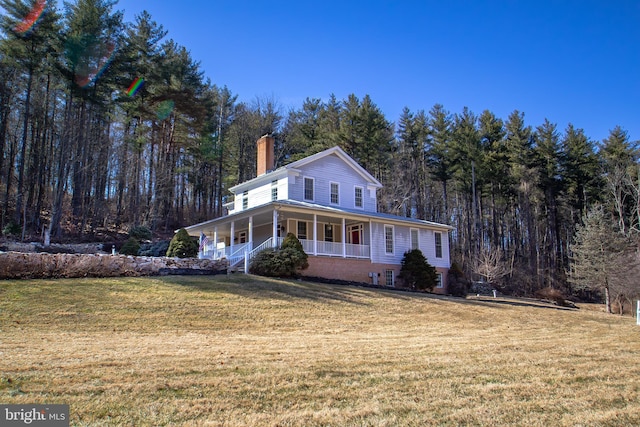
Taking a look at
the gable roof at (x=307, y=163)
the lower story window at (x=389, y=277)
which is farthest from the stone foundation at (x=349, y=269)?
the gable roof at (x=307, y=163)

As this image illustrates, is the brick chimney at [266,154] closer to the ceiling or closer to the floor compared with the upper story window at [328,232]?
closer to the ceiling

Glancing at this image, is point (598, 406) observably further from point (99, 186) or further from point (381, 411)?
point (99, 186)

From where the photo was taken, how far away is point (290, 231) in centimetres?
2506

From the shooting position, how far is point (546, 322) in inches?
642

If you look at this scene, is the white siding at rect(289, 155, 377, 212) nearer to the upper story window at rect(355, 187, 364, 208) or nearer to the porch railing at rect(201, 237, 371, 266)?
the upper story window at rect(355, 187, 364, 208)

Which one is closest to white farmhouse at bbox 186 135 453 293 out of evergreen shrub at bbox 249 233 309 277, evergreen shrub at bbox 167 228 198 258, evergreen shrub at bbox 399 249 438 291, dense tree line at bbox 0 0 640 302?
evergreen shrub at bbox 399 249 438 291

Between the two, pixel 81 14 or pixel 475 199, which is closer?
pixel 81 14

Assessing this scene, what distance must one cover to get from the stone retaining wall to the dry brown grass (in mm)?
1078

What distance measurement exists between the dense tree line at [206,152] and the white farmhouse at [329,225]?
1044 centimetres

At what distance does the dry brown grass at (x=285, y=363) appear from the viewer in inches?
211

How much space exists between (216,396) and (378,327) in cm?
Answer: 830

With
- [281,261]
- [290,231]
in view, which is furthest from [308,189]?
[281,261]

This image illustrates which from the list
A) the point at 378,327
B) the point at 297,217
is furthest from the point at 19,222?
the point at 378,327

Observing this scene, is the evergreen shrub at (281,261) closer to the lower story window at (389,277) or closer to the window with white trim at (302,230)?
the window with white trim at (302,230)
